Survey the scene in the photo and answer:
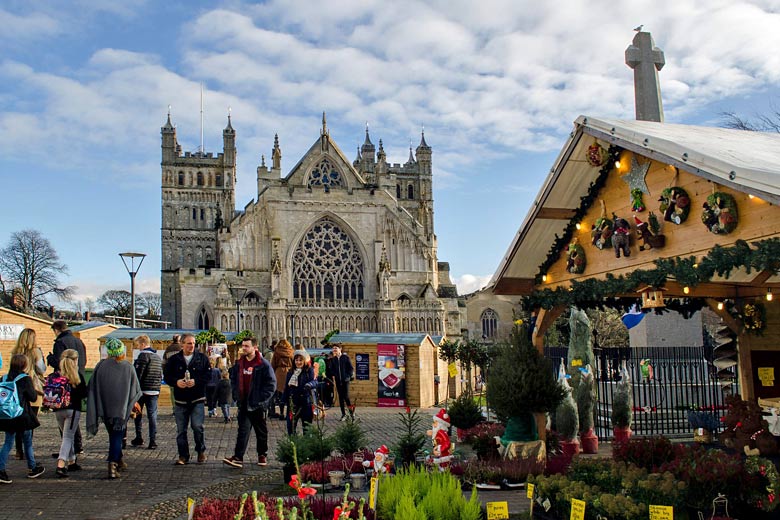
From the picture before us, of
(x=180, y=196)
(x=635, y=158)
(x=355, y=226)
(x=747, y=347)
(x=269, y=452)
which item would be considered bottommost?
(x=269, y=452)

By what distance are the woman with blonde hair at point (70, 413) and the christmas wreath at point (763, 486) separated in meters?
7.43

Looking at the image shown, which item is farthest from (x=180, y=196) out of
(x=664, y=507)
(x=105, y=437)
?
(x=664, y=507)

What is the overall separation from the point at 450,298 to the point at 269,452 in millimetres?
33789

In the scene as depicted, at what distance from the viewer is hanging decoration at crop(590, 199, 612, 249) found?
24.7ft

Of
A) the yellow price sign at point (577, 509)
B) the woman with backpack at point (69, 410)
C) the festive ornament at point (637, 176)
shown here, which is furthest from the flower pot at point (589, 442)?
the woman with backpack at point (69, 410)

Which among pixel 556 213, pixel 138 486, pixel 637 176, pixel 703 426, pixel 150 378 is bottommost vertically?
pixel 138 486

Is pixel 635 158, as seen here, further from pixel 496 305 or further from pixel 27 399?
pixel 496 305

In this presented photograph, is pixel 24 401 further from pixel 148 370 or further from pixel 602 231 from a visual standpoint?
pixel 602 231

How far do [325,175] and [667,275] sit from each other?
3851cm

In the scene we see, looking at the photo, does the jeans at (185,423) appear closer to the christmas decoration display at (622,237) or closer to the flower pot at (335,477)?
the flower pot at (335,477)

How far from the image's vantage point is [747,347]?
34.6 ft

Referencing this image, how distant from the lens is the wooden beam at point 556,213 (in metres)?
8.32

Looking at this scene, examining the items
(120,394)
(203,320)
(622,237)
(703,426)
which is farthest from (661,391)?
(203,320)

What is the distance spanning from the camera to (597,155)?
736cm
